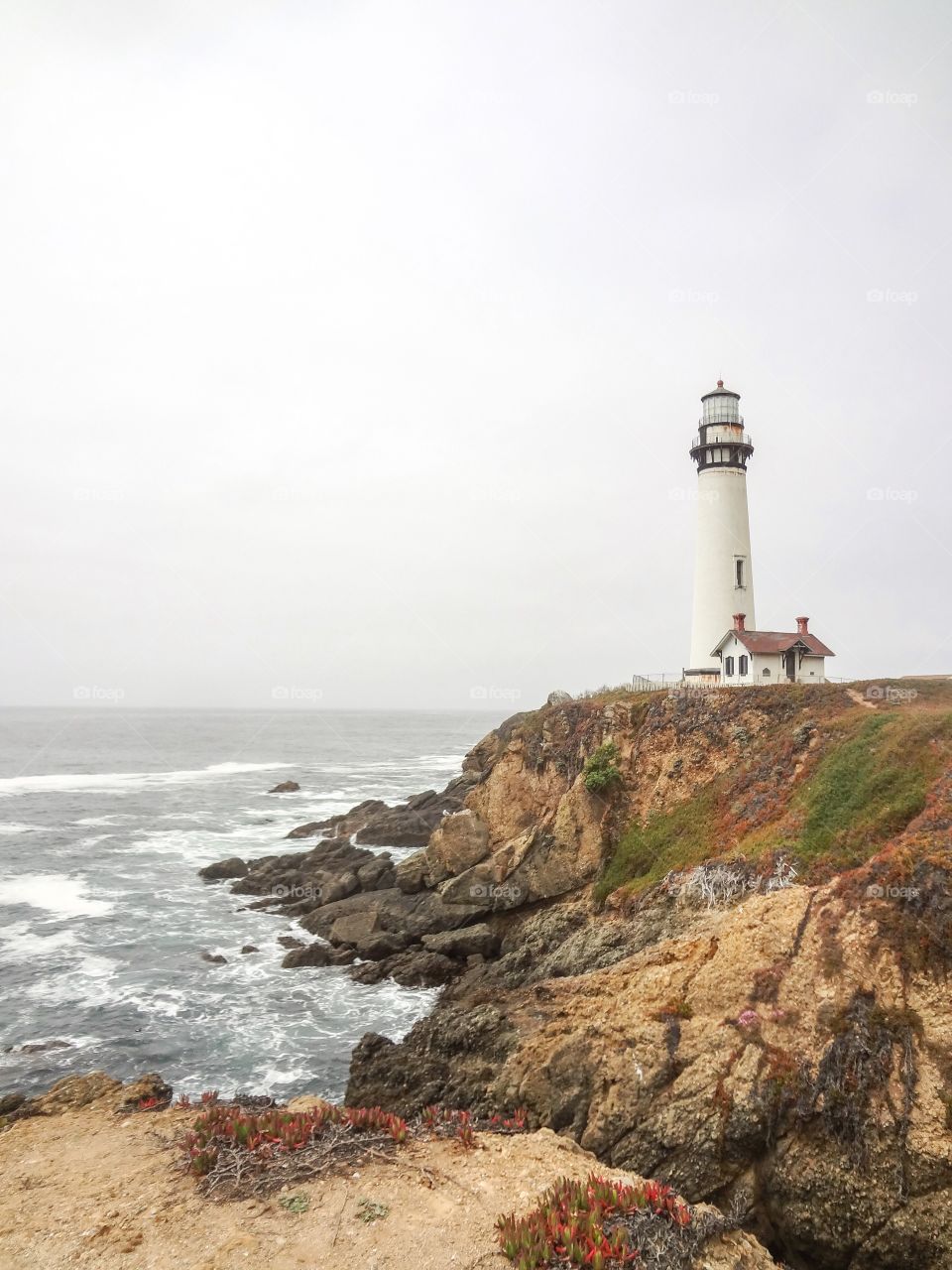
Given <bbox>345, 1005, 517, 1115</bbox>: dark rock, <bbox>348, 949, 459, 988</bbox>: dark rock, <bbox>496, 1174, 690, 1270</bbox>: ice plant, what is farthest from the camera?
<bbox>348, 949, 459, 988</bbox>: dark rock

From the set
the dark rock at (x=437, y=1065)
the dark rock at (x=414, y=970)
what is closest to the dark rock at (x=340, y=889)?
the dark rock at (x=414, y=970)

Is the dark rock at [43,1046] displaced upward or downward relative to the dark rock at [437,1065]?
downward

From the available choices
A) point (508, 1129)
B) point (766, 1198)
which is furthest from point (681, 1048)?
point (508, 1129)

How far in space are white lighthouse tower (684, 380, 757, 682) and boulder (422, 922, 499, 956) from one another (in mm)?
17216

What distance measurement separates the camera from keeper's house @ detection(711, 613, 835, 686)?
1308 inches

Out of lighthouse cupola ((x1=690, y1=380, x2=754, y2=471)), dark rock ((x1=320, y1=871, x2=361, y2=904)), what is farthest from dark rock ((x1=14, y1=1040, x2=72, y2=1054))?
lighthouse cupola ((x1=690, y1=380, x2=754, y2=471))

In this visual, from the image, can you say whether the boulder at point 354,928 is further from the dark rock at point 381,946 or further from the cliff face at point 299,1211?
the cliff face at point 299,1211

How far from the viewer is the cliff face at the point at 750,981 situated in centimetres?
1299

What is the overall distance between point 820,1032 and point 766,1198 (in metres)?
3.10

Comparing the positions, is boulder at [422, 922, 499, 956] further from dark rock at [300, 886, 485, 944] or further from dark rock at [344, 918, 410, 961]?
dark rock at [344, 918, 410, 961]

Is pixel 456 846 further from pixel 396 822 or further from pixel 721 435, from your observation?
pixel 721 435

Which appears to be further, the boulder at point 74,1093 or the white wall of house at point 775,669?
the white wall of house at point 775,669

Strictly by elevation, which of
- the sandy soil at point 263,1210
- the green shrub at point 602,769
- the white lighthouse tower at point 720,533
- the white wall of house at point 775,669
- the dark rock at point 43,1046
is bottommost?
the dark rock at point 43,1046

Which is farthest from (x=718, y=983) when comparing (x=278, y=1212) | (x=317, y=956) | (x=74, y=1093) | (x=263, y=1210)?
(x=317, y=956)
